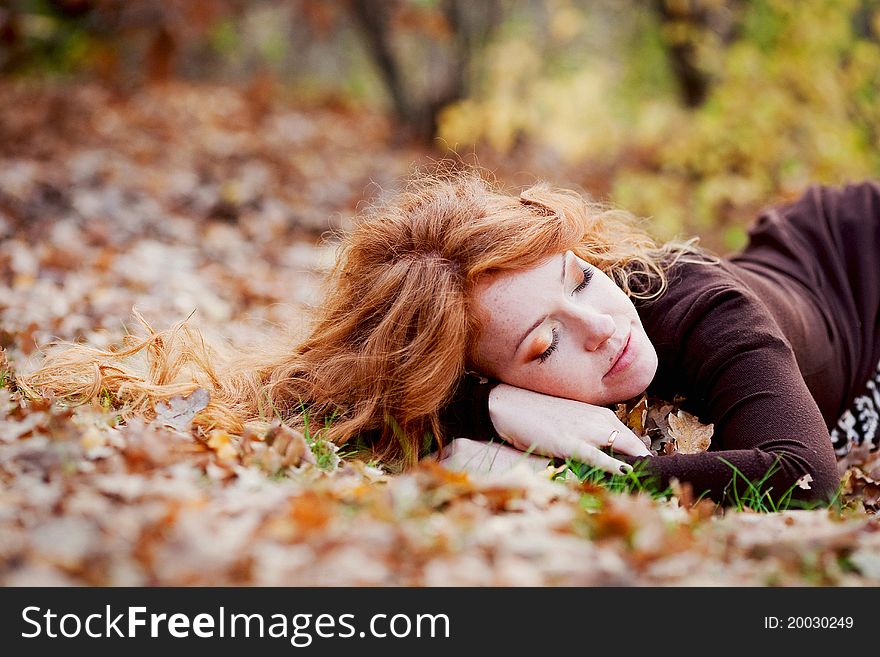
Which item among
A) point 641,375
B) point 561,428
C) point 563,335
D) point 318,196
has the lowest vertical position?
point 561,428

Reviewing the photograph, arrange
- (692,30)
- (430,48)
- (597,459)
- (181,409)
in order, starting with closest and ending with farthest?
(597,459) < (181,409) < (692,30) < (430,48)

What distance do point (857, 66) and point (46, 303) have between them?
518cm

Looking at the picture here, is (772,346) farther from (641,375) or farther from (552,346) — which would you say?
(552,346)

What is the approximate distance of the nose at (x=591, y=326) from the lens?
2.50 m

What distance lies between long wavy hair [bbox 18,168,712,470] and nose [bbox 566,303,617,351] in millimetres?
217

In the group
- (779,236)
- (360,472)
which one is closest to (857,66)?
(779,236)

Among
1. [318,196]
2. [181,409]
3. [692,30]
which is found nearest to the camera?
[181,409]

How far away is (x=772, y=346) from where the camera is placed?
262cm

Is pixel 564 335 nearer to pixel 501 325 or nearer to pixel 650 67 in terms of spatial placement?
pixel 501 325

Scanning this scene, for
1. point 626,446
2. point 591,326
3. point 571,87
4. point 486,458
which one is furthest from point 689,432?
point 571,87

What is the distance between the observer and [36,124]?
7805mm

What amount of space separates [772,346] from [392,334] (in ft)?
3.68

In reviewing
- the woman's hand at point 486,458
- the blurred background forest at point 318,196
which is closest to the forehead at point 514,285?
the woman's hand at point 486,458

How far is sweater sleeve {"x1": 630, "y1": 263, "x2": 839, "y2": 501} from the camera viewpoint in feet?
7.93
